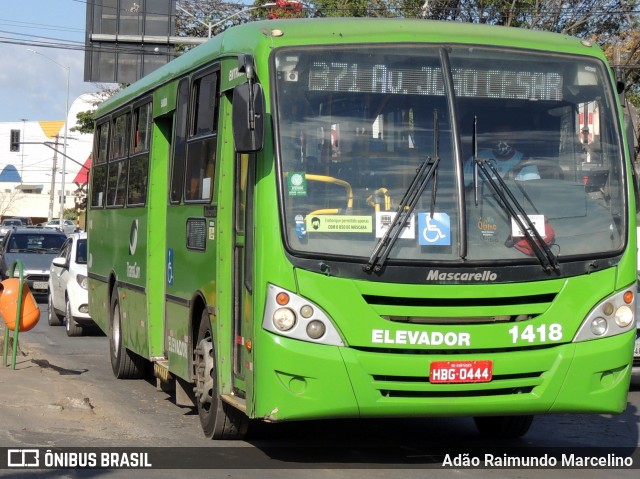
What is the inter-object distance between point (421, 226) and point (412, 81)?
107 centimetres

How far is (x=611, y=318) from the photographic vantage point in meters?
7.98

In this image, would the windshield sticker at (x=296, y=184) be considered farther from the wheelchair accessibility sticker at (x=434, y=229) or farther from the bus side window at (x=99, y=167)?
the bus side window at (x=99, y=167)

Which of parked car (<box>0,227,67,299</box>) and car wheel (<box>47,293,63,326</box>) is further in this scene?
parked car (<box>0,227,67,299</box>)

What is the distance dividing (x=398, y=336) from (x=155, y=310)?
447 centimetres

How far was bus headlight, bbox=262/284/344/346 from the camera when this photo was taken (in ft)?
24.5

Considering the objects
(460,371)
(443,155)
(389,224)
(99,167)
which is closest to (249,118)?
(389,224)

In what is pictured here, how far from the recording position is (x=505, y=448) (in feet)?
30.7

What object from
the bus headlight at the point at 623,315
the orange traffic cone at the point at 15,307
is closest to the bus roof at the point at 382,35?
the bus headlight at the point at 623,315

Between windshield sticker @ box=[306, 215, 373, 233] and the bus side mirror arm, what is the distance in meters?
0.61

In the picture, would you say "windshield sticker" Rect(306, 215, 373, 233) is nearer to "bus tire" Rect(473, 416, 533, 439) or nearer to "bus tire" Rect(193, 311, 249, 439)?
"bus tire" Rect(193, 311, 249, 439)

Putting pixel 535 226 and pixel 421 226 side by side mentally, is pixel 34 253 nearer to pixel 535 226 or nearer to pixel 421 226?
pixel 421 226

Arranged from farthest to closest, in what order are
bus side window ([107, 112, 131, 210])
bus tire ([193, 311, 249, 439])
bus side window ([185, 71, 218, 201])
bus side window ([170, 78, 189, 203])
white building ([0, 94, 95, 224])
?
1. white building ([0, 94, 95, 224])
2. bus side window ([107, 112, 131, 210])
3. bus side window ([170, 78, 189, 203])
4. bus side window ([185, 71, 218, 201])
5. bus tire ([193, 311, 249, 439])

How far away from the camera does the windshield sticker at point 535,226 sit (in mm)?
7773
